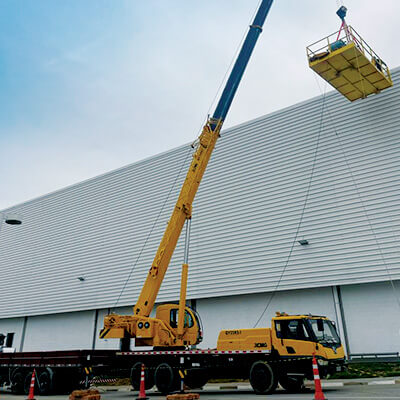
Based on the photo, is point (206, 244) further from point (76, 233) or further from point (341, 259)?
point (76, 233)

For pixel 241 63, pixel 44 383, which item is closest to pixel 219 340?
pixel 44 383

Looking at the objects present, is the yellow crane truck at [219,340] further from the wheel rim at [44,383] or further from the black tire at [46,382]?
the wheel rim at [44,383]

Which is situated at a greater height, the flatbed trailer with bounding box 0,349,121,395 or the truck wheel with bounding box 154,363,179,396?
the flatbed trailer with bounding box 0,349,121,395

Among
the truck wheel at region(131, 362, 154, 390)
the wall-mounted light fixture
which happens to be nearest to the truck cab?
the truck wheel at region(131, 362, 154, 390)

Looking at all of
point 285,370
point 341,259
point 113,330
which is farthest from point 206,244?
point 285,370

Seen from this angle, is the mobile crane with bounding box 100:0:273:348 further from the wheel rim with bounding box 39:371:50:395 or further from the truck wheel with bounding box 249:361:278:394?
the truck wheel with bounding box 249:361:278:394

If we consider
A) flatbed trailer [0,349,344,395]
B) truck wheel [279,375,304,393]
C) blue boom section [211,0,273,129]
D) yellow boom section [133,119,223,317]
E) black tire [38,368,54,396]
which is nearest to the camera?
flatbed trailer [0,349,344,395]

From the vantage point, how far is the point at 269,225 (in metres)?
20.9

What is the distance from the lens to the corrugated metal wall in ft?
60.1

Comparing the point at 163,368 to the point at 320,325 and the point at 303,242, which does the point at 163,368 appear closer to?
the point at 320,325

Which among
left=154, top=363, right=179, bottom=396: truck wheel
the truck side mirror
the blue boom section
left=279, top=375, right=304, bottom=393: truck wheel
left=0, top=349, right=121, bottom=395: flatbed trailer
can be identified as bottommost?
left=279, top=375, right=304, bottom=393: truck wheel

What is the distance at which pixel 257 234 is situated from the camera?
833 inches

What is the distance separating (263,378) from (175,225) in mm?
6001

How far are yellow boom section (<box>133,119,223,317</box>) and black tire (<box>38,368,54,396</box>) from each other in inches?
139
